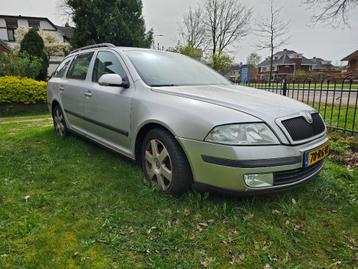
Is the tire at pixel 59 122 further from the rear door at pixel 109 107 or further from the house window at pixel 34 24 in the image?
the house window at pixel 34 24

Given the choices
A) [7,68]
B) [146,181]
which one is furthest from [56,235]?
[7,68]

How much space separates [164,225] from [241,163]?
0.82 meters

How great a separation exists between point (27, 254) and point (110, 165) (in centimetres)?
170

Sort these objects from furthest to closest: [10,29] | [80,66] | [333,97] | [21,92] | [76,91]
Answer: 1. [10,29]
2. [21,92]
3. [333,97]
4. [80,66]
5. [76,91]

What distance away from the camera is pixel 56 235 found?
2.11 meters

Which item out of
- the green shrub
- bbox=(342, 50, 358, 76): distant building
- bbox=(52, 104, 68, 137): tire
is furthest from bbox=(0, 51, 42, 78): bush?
bbox=(342, 50, 358, 76): distant building

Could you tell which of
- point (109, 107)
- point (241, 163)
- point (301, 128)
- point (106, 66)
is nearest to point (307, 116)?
point (301, 128)

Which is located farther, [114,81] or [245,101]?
[114,81]

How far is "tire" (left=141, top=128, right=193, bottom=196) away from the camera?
239cm

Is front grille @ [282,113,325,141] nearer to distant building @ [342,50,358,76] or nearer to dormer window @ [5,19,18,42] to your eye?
dormer window @ [5,19,18,42]

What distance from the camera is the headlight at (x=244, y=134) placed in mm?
2092

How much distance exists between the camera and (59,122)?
4.84 m

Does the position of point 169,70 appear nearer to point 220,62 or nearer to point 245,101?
point 245,101

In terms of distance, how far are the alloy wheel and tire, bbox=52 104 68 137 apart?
2503mm
